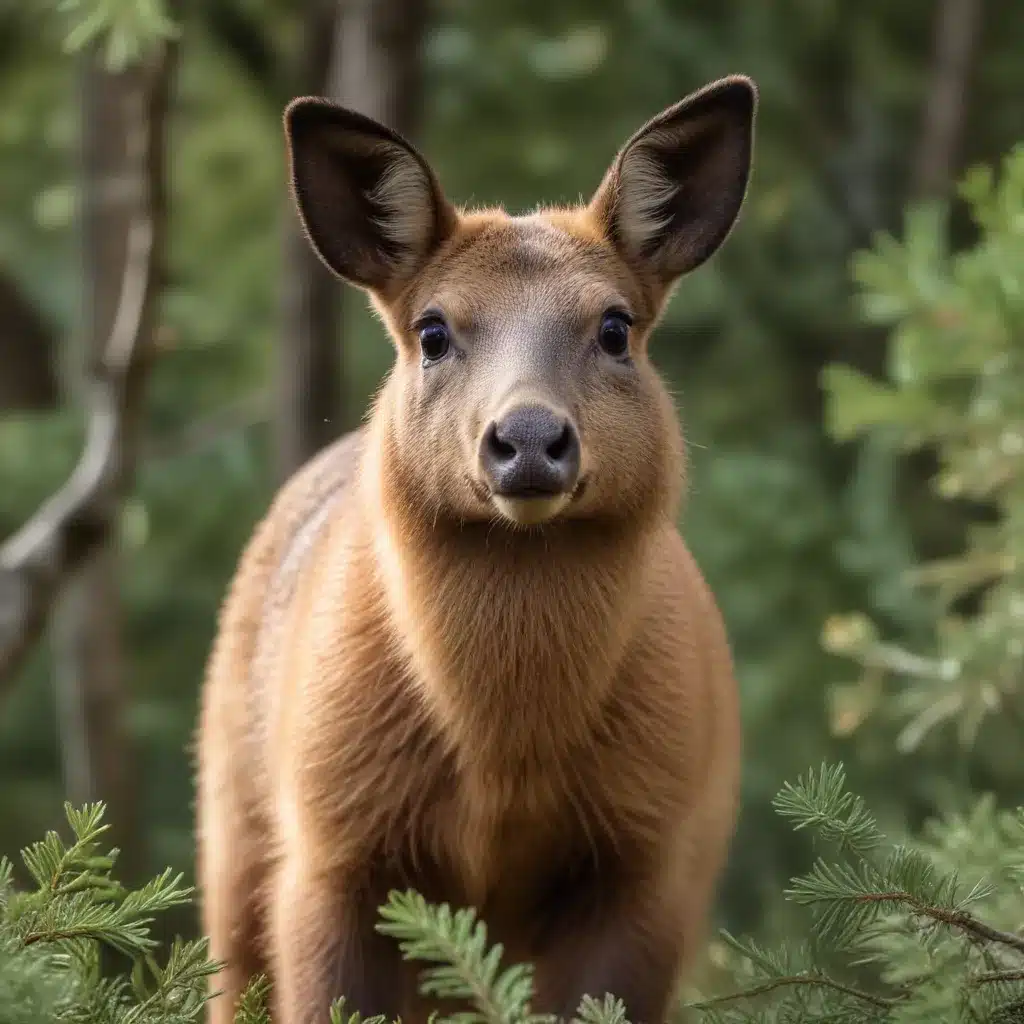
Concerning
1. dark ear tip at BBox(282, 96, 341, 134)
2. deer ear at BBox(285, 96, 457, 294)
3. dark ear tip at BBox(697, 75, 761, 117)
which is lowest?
deer ear at BBox(285, 96, 457, 294)

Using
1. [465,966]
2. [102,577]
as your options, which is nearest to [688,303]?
[102,577]

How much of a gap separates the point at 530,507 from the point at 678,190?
1453 mm

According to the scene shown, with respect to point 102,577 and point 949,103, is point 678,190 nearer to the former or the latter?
point 102,577

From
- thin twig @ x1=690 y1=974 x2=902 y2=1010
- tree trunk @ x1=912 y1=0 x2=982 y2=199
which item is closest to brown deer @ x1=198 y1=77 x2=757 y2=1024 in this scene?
thin twig @ x1=690 y1=974 x2=902 y2=1010

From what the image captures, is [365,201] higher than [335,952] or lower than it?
higher

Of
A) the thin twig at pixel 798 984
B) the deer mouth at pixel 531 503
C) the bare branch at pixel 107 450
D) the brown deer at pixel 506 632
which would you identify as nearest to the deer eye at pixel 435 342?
the brown deer at pixel 506 632

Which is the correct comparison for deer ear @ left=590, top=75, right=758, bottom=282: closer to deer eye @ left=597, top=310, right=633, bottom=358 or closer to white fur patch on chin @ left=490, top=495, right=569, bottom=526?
deer eye @ left=597, top=310, right=633, bottom=358

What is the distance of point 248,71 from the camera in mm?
12609

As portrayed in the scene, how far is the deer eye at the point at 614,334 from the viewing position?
5.14m

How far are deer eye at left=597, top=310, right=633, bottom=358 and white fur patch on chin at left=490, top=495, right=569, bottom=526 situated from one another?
72 centimetres

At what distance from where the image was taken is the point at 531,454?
4.38 m

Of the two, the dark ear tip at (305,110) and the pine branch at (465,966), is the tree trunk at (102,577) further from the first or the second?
the pine branch at (465,966)

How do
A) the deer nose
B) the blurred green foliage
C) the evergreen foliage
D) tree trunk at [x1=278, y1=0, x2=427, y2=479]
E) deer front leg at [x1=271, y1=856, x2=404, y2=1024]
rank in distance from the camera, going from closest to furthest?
the deer nose → deer front leg at [x1=271, y1=856, x2=404, y2=1024] → the evergreen foliage → tree trunk at [x1=278, y1=0, x2=427, y2=479] → the blurred green foliage

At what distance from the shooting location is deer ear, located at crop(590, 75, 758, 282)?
538cm
